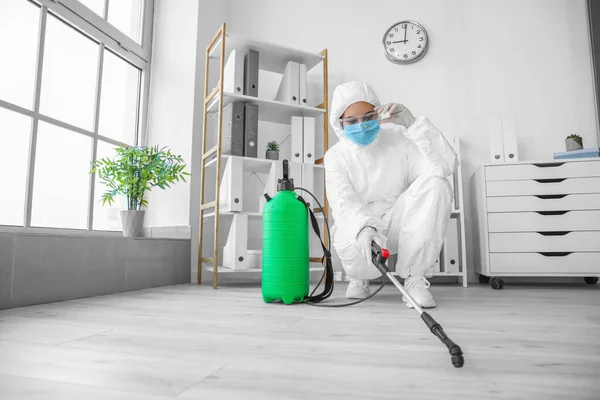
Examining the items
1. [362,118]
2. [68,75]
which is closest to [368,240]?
[362,118]

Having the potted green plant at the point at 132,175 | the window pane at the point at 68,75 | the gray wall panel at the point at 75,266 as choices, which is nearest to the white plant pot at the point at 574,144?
the potted green plant at the point at 132,175

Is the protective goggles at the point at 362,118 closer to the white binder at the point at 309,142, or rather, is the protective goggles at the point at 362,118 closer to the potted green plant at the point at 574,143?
the white binder at the point at 309,142

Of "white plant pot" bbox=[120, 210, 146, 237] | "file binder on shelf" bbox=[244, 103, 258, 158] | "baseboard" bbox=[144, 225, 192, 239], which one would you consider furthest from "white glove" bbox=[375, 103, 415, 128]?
"baseboard" bbox=[144, 225, 192, 239]

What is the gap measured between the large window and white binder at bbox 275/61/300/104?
1.02m

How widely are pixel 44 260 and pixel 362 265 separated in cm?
129

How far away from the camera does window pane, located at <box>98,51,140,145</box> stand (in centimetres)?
249

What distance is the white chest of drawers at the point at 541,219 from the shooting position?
2209 millimetres

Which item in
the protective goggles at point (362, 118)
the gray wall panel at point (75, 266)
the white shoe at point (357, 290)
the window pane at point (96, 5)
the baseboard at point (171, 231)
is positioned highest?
the window pane at point (96, 5)

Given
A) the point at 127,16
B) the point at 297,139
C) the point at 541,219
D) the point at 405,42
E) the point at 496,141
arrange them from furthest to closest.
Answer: the point at 405,42 → the point at 127,16 → the point at 297,139 → the point at 496,141 → the point at 541,219

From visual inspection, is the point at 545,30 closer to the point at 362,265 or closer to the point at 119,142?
the point at 362,265

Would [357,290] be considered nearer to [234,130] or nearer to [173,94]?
[234,130]

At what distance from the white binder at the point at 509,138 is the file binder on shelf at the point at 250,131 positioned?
1.53m

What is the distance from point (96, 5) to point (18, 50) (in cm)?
70

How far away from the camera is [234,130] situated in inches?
95.3
